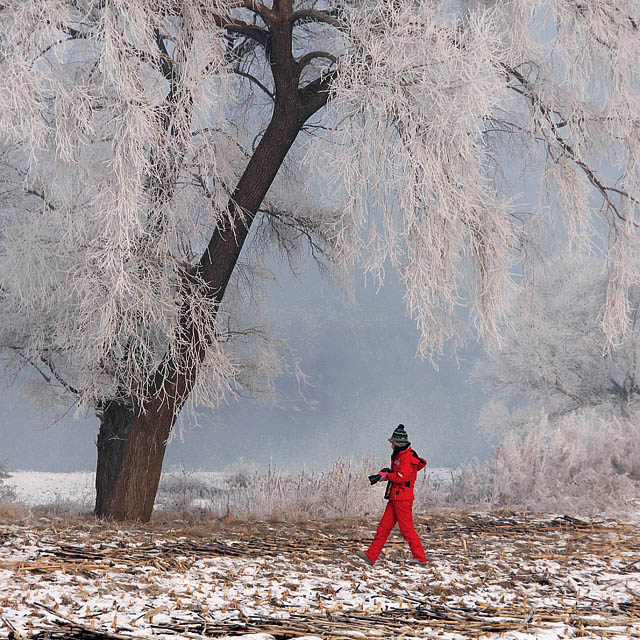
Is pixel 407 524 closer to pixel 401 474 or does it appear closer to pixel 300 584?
pixel 401 474

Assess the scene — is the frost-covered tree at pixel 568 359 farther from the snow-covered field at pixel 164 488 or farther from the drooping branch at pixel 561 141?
the drooping branch at pixel 561 141

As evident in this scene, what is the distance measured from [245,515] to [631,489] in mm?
4745

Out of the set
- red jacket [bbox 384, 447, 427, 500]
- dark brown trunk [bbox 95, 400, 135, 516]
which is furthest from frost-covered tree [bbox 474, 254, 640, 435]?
red jacket [bbox 384, 447, 427, 500]

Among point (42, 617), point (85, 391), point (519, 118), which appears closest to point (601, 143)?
point (519, 118)

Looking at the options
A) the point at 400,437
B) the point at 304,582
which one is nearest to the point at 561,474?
the point at 400,437

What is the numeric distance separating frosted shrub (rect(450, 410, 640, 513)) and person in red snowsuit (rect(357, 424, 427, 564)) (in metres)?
3.89

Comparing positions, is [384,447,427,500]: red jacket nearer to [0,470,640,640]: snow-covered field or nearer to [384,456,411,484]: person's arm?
[384,456,411,484]: person's arm

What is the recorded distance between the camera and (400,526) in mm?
4734

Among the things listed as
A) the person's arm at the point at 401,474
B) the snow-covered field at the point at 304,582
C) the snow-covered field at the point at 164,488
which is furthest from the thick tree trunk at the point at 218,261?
the person's arm at the point at 401,474

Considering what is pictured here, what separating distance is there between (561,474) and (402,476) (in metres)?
5.04

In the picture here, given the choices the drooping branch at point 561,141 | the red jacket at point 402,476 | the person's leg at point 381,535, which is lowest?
the person's leg at point 381,535

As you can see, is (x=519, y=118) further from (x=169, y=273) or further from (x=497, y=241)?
(x=169, y=273)

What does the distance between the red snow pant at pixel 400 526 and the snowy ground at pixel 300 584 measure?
0.13m

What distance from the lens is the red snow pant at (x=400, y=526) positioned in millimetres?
4688
